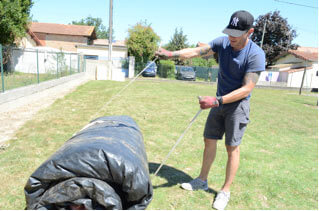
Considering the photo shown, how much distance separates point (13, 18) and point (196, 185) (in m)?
15.7

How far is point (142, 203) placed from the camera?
6.84 feet

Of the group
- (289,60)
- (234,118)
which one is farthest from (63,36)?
(234,118)

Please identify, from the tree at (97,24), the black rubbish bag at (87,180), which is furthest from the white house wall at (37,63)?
the tree at (97,24)

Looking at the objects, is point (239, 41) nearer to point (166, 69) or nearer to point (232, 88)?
point (232, 88)

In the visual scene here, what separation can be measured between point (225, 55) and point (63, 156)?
185 centimetres

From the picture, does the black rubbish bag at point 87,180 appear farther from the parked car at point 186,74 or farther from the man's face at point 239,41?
the parked car at point 186,74

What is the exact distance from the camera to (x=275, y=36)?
36.4m

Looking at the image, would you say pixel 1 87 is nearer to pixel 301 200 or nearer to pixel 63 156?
pixel 63 156

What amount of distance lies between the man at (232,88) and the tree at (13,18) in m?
14.6

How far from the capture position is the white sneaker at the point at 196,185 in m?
2.98

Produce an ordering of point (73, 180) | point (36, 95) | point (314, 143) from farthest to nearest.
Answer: point (36, 95) < point (314, 143) < point (73, 180)

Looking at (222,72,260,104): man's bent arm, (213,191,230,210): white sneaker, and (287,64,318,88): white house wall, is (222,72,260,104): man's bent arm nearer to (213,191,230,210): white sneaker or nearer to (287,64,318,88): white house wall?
(213,191,230,210): white sneaker

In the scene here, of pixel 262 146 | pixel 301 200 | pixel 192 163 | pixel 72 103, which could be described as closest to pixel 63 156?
pixel 192 163

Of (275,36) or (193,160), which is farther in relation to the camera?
(275,36)
